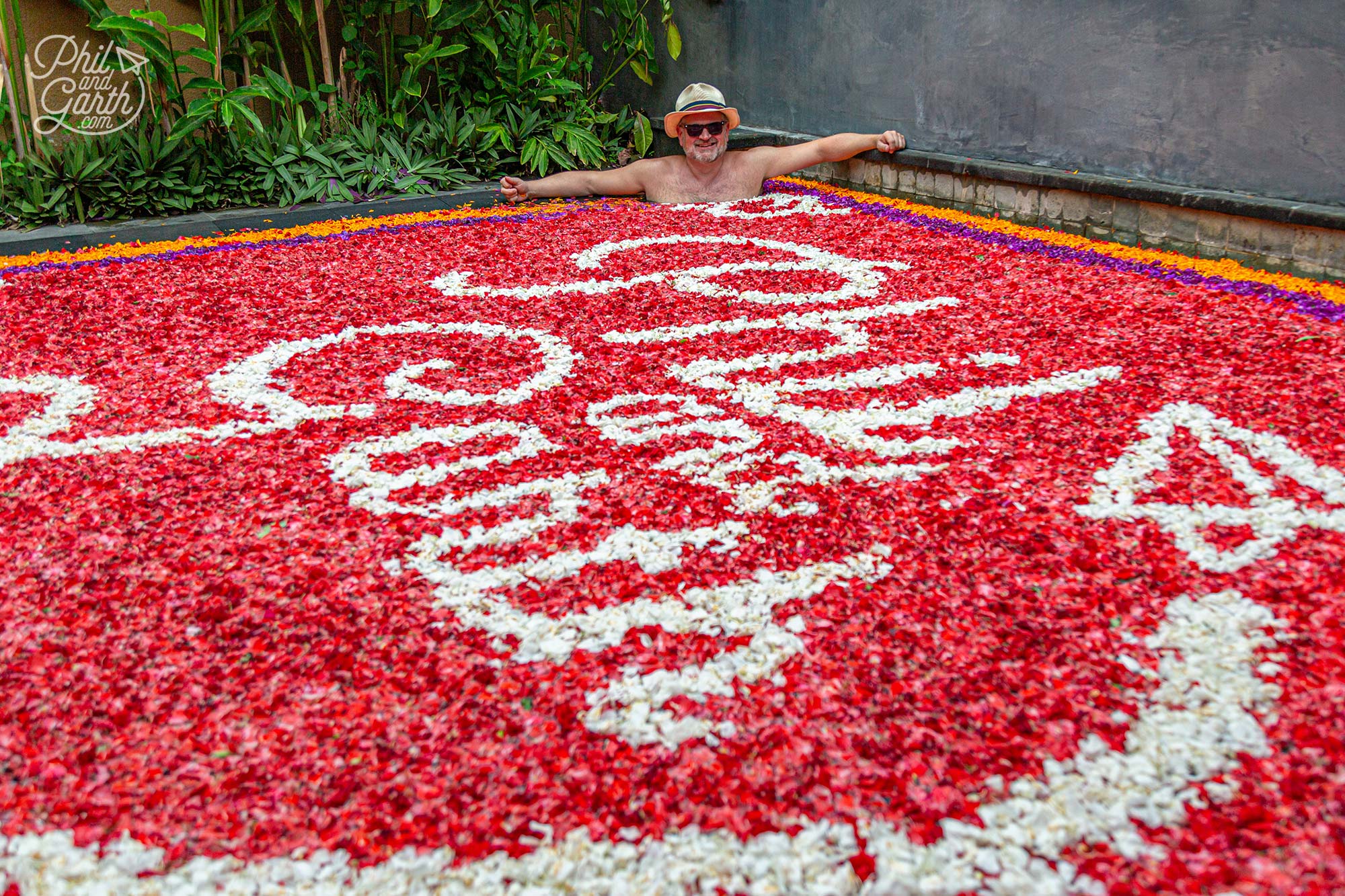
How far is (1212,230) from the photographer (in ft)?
14.5

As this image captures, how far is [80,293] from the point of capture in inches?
177

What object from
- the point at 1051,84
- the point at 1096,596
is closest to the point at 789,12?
the point at 1051,84

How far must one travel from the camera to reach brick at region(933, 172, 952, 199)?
19.5 feet

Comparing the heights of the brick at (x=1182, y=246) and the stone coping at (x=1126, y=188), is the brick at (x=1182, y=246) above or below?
below

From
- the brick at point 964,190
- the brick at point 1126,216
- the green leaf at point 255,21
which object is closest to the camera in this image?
the brick at point 1126,216

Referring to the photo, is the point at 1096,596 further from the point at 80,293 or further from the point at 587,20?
the point at 587,20

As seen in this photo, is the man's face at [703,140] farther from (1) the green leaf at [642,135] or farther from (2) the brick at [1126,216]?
(2) the brick at [1126,216]

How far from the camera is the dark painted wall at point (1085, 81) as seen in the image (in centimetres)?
398

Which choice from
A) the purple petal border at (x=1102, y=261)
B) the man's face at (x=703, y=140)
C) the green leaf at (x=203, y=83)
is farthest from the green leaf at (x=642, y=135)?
the green leaf at (x=203, y=83)

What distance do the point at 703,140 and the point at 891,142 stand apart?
1.25 metres

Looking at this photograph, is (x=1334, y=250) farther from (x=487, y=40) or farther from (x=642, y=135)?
(x=487, y=40)

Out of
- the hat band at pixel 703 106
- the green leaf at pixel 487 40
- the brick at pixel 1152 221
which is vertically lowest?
the brick at pixel 1152 221

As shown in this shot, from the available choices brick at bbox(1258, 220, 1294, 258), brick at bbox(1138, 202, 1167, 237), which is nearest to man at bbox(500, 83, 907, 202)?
brick at bbox(1138, 202, 1167, 237)

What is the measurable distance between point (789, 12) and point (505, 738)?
675cm
